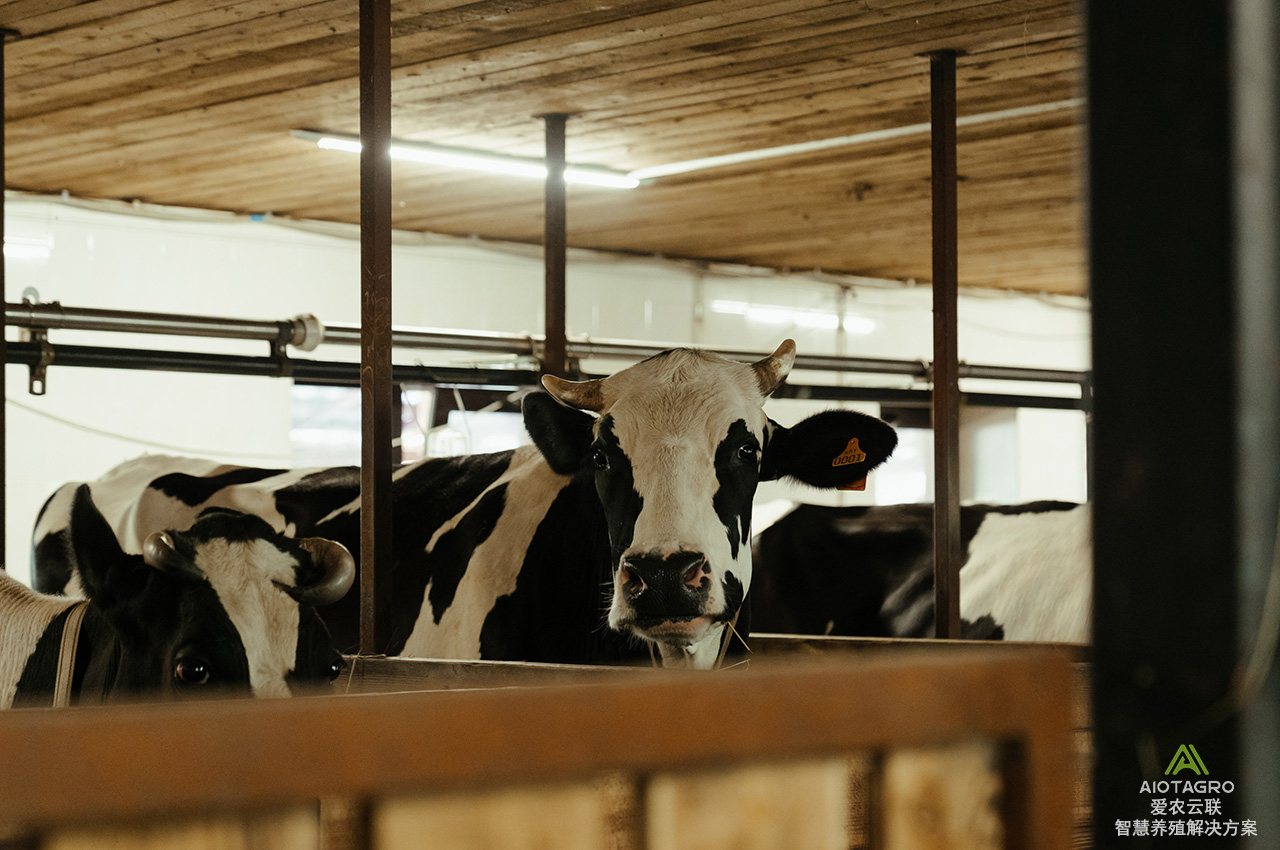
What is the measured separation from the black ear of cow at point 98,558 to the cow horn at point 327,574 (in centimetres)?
36

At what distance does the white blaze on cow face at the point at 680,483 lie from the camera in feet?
10.4

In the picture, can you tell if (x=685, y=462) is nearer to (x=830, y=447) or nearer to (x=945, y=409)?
(x=830, y=447)

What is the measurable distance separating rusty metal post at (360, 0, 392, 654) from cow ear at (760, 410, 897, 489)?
1030 mm

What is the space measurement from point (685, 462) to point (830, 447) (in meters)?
0.61

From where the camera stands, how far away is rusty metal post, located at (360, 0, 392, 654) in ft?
10.9

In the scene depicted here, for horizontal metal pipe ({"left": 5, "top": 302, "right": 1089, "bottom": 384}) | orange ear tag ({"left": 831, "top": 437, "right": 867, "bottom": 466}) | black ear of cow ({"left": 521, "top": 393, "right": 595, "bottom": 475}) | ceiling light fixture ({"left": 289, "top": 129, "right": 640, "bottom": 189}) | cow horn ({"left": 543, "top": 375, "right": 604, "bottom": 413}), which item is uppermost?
ceiling light fixture ({"left": 289, "top": 129, "right": 640, "bottom": 189})

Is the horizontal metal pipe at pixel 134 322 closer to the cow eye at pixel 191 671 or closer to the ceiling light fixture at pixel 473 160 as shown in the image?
the ceiling light fixture at pixel 473 160

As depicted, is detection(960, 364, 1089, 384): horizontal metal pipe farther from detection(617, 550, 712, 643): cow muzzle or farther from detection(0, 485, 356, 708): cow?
detection(0, 485, 356, 708): cow

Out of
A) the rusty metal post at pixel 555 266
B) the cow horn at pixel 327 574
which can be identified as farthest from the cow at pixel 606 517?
the rusty metal post at pixel 555 266

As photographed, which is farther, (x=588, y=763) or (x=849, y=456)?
(x=849, y=456)

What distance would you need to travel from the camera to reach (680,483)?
3271 millimetres

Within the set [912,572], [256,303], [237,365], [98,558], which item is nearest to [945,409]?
[912,572]

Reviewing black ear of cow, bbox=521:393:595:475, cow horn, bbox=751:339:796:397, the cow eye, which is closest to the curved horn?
the cow eye

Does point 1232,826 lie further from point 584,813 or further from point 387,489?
point 387,489
